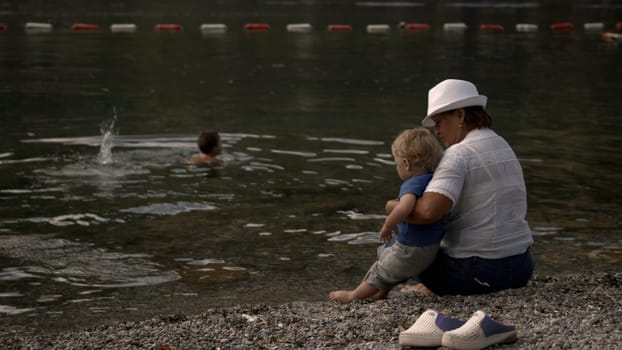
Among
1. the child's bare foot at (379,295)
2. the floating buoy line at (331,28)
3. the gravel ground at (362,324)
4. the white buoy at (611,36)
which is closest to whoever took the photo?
the gravel ground at (362,324)

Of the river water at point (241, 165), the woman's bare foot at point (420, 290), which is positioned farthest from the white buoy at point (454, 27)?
the woman's bare foot at point (420, 290)

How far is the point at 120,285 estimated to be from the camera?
1016 cm

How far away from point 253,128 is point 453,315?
11680 millimetres

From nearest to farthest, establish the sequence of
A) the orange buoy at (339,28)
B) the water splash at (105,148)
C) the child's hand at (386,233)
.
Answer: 1. the child's hand at (386,233)
2. the water splash at (105,148)
3. the orange buoy at (339,28)

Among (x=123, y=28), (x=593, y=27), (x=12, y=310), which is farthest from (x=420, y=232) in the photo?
(x=593, y=27)

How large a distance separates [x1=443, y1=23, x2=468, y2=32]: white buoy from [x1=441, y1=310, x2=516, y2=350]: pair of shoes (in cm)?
3835

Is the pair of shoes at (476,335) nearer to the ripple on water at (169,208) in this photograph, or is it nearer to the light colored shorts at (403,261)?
the light colored shorts at (403,261)

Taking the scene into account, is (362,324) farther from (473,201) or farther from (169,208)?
(169,208)

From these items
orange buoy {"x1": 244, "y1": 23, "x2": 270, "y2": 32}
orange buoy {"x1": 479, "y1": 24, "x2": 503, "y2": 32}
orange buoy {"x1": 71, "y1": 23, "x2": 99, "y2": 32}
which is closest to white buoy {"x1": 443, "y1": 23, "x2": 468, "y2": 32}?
orange buoy {"x1": 479, "y1": 24, "x2": 503, "y2": 32}

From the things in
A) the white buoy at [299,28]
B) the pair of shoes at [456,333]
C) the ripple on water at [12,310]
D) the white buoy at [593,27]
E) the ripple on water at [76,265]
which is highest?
the pair of shoes at [456,333]

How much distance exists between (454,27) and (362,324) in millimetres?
39160

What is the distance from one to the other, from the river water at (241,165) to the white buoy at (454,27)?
8.48m

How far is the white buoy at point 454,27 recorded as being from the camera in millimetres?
44156

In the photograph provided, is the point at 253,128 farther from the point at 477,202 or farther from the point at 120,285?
the point at 477,202
